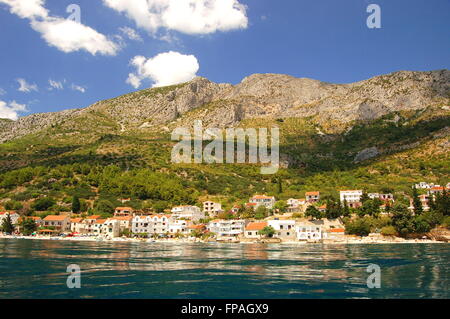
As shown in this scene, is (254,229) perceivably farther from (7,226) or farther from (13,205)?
(13,205)

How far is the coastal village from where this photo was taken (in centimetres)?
6444

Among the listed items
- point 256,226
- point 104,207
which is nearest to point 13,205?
point 104,207

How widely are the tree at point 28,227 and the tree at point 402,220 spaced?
227 feet

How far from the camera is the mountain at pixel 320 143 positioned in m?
107

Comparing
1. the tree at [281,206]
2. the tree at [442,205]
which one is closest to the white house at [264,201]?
the tree at [281,206]

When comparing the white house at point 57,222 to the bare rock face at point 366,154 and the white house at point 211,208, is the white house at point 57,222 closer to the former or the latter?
the white house at point 211,208

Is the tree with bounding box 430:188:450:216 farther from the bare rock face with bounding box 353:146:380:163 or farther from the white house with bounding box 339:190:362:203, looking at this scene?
the bare rock face with bounding box 353:146:380:163

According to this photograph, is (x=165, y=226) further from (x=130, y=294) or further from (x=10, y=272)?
(x=130, y=294)

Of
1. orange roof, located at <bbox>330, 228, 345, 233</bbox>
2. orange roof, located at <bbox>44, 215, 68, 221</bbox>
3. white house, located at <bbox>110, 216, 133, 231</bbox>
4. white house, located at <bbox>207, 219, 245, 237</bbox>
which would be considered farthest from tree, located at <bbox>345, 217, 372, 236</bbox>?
orange roof, located at <bbox>44, 215, 68, 221</bbox>

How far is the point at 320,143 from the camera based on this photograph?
527 ft

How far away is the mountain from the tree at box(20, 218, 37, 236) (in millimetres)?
26192

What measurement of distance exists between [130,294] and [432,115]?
15752 centimetres
